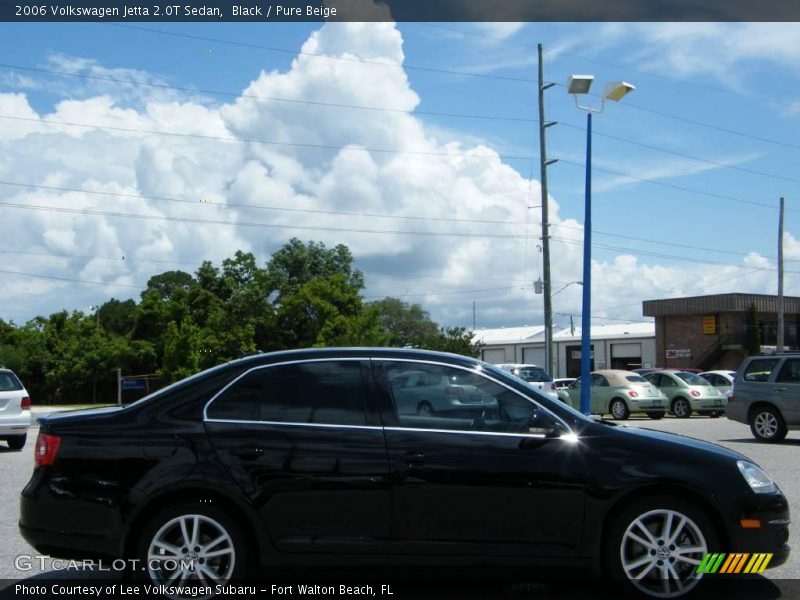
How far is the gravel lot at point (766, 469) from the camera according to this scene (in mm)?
5684

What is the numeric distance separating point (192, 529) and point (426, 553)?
1.43m

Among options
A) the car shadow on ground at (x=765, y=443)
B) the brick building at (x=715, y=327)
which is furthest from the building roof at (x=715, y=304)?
the car shadow on ground at (x=765, y=443)

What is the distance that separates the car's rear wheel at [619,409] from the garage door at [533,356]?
45425 mm

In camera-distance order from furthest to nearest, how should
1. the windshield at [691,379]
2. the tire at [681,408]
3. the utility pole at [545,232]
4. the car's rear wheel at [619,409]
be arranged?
the utility pole at [545,232], the windshield at [691,379], the tire at [681,408], the car's rear wheel at [619,409]

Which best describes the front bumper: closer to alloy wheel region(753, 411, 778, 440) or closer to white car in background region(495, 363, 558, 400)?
alloy wheel region(753, 411, 778, 440)

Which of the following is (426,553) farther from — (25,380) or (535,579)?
(25,380)

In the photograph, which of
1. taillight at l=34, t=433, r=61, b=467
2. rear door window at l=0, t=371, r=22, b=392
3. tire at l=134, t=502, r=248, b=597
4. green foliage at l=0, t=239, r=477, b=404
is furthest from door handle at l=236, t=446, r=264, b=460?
green foliage at l=0, t=239, r=477, b=404

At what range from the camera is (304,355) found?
18.7ft

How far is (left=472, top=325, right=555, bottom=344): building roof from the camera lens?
7475 cm

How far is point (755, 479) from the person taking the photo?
5.49 metres

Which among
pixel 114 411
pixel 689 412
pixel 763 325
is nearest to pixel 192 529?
pixel 114 411

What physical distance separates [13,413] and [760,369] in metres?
14.1

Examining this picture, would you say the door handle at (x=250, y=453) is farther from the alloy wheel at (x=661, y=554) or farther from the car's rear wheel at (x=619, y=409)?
the car's rear wheel at (x=619, y=409)

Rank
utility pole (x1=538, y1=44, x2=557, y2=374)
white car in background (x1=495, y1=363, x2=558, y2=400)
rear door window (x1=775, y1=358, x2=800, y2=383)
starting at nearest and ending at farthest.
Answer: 1. rear door window (x1=775, y1=358, x2=800, y2=383)
2. white car in background (x1=495, y1=363, x2=558, y2=400)
3. utility pole (x1=538, y1=44, x2=557, y2=374)
